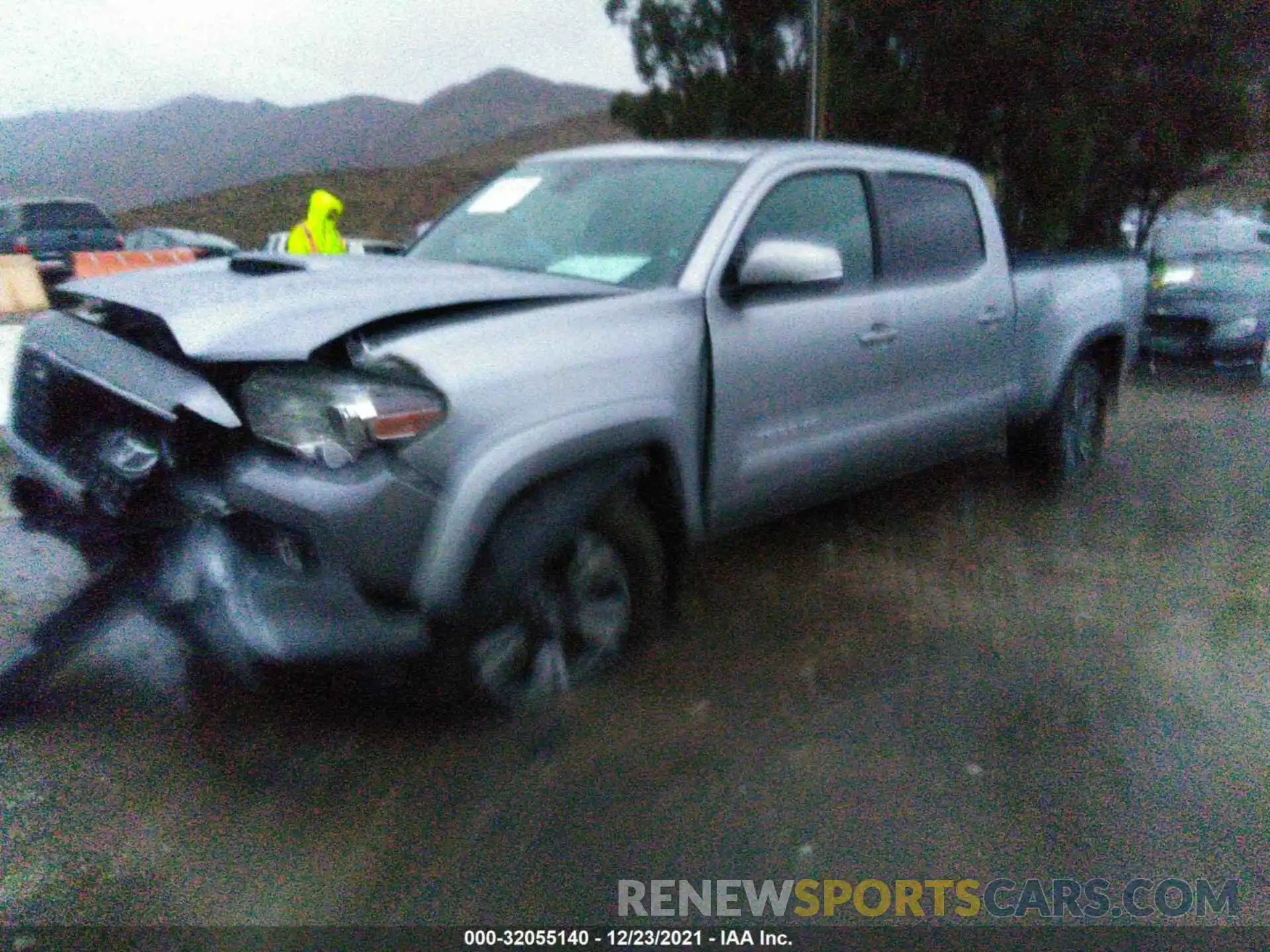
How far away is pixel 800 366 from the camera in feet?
13.1

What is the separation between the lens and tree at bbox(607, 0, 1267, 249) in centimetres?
1499

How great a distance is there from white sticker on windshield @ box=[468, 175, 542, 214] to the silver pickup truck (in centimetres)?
2

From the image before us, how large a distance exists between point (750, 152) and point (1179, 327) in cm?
727

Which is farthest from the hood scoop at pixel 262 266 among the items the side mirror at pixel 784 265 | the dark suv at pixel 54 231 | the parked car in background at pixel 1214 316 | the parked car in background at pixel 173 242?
the parked car in background at pixel 173 242

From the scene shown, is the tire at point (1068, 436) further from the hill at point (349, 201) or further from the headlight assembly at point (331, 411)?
the hill at point (349, 201)

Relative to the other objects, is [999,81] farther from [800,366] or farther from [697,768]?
[697,768]

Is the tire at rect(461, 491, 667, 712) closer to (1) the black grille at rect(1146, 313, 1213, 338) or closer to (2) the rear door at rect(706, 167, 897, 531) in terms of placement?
(2) the rear door at rect(706, 167, 897, 531)

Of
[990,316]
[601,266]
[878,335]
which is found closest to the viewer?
[601,266]

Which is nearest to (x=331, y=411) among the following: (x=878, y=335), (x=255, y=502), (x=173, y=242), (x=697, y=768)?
(x=255, y=502)

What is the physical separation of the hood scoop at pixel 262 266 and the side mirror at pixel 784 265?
1411 mm

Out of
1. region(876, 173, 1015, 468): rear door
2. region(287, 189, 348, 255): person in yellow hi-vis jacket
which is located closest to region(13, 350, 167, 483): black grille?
region(876, 173, 1015, 468): rear door

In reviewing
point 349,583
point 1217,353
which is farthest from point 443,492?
point 1217,353

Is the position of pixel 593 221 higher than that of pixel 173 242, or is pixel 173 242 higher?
pixel 593 221

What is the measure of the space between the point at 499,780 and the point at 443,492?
81cm
